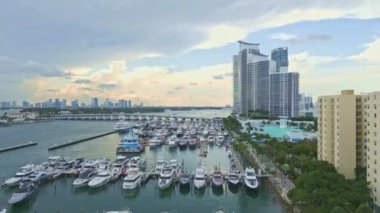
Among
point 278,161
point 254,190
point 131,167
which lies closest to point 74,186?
point 131,167

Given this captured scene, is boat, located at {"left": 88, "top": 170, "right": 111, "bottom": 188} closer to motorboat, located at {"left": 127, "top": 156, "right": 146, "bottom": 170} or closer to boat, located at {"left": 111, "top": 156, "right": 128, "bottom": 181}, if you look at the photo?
boat, located at {"left": 111, "top": 156, "right": 128, "bottom": 181}

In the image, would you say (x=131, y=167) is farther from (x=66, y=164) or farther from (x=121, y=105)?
(x=121, y=105)

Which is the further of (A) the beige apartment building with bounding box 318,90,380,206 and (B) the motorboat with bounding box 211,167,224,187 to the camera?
(B) the motorboat with bounding box 211,167,224,187

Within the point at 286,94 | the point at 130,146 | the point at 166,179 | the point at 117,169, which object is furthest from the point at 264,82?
the point at 166,179

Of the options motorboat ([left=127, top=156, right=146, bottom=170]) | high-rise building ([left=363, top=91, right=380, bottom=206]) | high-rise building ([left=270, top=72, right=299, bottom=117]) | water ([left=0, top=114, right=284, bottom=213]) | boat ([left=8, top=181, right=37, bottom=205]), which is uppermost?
high-rise building ([left=270, top=72, right=299, bottom=117])

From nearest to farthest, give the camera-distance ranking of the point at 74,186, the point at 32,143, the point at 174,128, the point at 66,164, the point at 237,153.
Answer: the point at 74,186, the point at 66,164, the point at 237,153, the point at 32,143, the point at 174,128

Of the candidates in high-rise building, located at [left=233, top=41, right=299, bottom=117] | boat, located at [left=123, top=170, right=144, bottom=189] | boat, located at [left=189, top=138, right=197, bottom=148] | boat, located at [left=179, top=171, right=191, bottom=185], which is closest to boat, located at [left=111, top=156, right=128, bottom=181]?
boat, located at [left=123, top=170, right=144, bottom=189]

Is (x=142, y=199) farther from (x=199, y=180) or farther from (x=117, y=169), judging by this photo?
(x=117, y=169)
